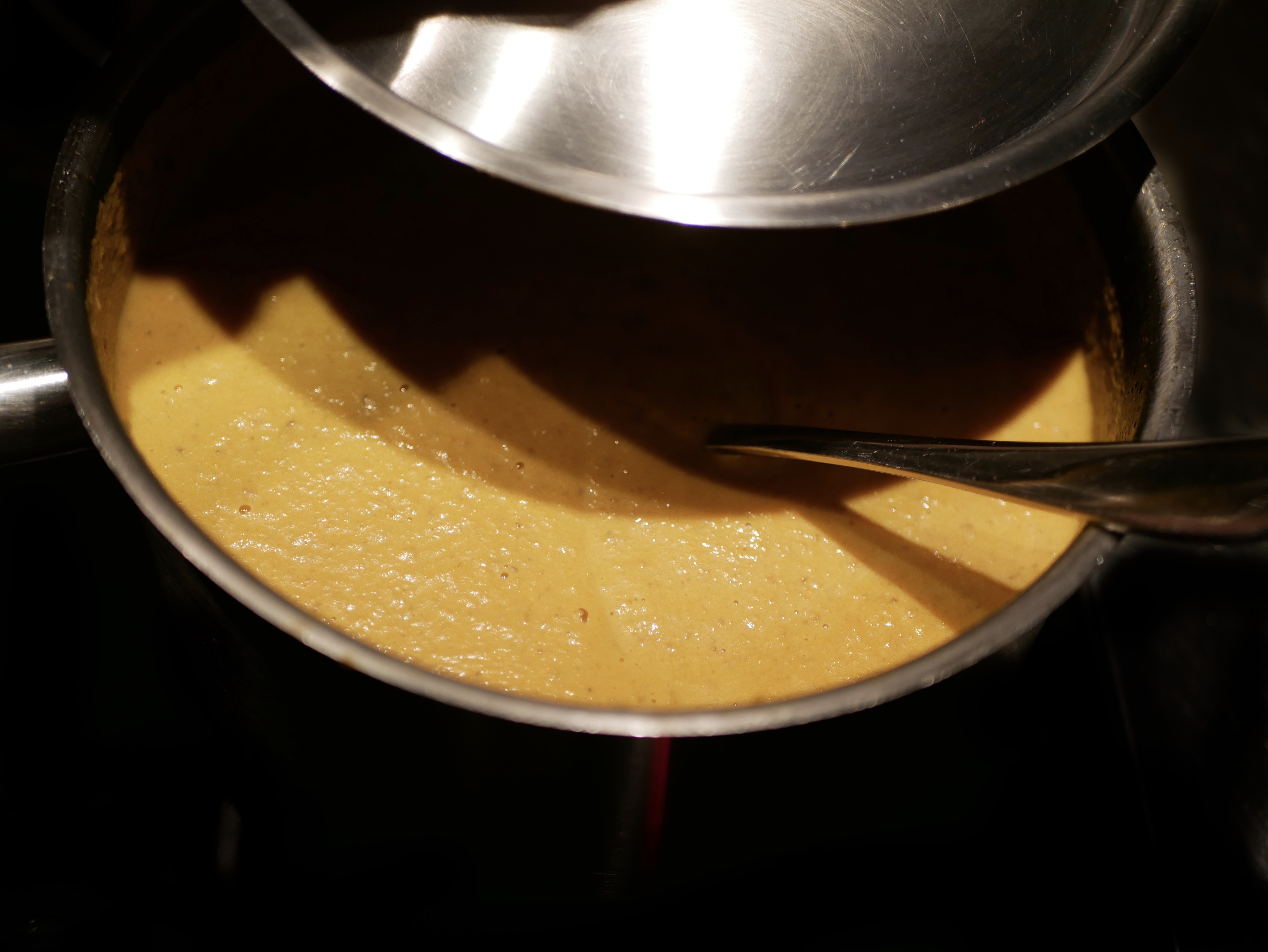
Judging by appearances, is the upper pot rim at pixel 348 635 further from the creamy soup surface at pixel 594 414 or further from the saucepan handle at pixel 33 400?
the creamy soup surface at pixel 594 414

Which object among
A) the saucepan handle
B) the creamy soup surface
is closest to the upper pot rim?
the saucepan handle

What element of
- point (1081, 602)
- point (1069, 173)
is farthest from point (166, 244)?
point (1081, 602)

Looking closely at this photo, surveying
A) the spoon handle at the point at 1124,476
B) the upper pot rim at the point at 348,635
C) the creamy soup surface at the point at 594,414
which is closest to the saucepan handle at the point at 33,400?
the upper pot rim at the point at 348,635

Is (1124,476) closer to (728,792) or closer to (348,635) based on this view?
(728,792)

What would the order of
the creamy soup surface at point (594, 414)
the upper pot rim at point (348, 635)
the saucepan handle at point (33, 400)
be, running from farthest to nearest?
the creamy soup surface at point (594, 414), the saucepan handle at point (33, 400), the upper pot rim at point (348, 635)

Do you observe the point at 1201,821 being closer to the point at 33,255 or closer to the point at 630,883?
the point at 630,883

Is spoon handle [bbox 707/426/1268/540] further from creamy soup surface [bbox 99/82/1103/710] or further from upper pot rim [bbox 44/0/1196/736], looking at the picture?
creamy soup surface [bbox 99/82/1103/710]

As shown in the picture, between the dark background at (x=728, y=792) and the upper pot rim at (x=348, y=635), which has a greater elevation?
the upper pot rim at (x=348, y=635)
